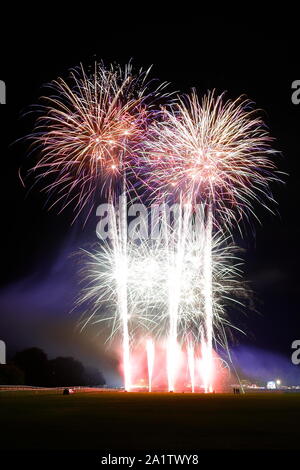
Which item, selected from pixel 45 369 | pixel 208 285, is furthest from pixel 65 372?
pixel 208 285

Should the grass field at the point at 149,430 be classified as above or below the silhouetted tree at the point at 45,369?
below

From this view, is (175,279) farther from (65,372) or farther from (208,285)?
(65,372)

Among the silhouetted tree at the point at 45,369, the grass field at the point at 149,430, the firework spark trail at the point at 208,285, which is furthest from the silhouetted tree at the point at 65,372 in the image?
the grass field at the point at 149,430

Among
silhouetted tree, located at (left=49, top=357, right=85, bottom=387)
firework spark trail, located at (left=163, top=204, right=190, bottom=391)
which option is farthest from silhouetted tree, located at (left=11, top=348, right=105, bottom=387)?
firework spark trail, located at (left=163, top=204, right=190, bottom=391)

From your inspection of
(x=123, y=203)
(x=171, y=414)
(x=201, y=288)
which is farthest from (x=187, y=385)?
(x=171, y=414)

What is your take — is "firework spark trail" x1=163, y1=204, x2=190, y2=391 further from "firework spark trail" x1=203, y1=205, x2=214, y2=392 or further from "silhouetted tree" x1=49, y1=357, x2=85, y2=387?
"silhouetted tree" x1=49, y1=357, x2=85, y2=387

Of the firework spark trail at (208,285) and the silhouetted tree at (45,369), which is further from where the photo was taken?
the silhouetted tree at (45,369)

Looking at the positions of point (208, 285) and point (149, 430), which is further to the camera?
point (208, 285)

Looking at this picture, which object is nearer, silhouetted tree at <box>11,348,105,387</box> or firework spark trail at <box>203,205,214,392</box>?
firework spark trail at <box>203,205,214,392</box>

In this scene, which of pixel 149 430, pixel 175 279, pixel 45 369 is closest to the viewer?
pixel 149 430

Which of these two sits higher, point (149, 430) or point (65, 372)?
point (65, 372)

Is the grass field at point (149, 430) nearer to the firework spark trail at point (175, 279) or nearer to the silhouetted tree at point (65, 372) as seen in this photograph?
the firework spark trail at point (175, 279)

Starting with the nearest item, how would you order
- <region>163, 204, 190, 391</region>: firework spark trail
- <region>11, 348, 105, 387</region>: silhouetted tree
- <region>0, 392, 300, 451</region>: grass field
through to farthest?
<region>0, 392, 300, 451</region>: grass field → <region>163, 204, 190, 391</region>: firework spark trail → <region>11, 348, 105, 387</region>: silhouetted tree
